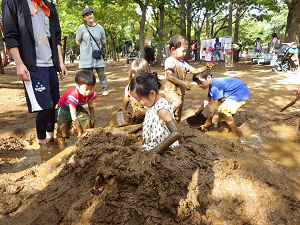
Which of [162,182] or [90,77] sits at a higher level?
[90,77]

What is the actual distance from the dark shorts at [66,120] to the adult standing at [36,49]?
15 centimetres

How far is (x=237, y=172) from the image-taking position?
6.23ft

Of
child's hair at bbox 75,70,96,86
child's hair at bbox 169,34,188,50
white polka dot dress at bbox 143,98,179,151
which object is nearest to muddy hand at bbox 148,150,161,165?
white polka dot dress at bbox 143,98,179,151

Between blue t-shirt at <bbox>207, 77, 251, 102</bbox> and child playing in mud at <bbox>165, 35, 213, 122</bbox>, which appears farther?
blue t-shirt at <bbox>207, 77, 251, 102</bbox>

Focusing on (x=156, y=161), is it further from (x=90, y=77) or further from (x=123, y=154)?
(x=90, y=77)

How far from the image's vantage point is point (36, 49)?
2.59 meters

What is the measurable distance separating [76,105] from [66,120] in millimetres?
299

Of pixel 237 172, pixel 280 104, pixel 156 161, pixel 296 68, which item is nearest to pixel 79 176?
pixel 156 161

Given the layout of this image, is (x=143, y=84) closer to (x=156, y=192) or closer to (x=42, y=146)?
(x=156, y=192)

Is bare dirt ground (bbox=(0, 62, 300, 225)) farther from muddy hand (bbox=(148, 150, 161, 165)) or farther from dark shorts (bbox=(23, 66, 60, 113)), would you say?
dark shorts (bbox=(23, 66, 60, 113))

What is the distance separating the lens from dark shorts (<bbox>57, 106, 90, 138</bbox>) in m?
3.04

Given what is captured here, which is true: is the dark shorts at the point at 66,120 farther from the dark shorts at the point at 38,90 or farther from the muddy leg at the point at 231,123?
the muddy leg at the point at 231,123

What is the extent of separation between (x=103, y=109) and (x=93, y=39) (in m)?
1.85

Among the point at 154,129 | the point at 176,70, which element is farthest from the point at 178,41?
the point at 154,129
